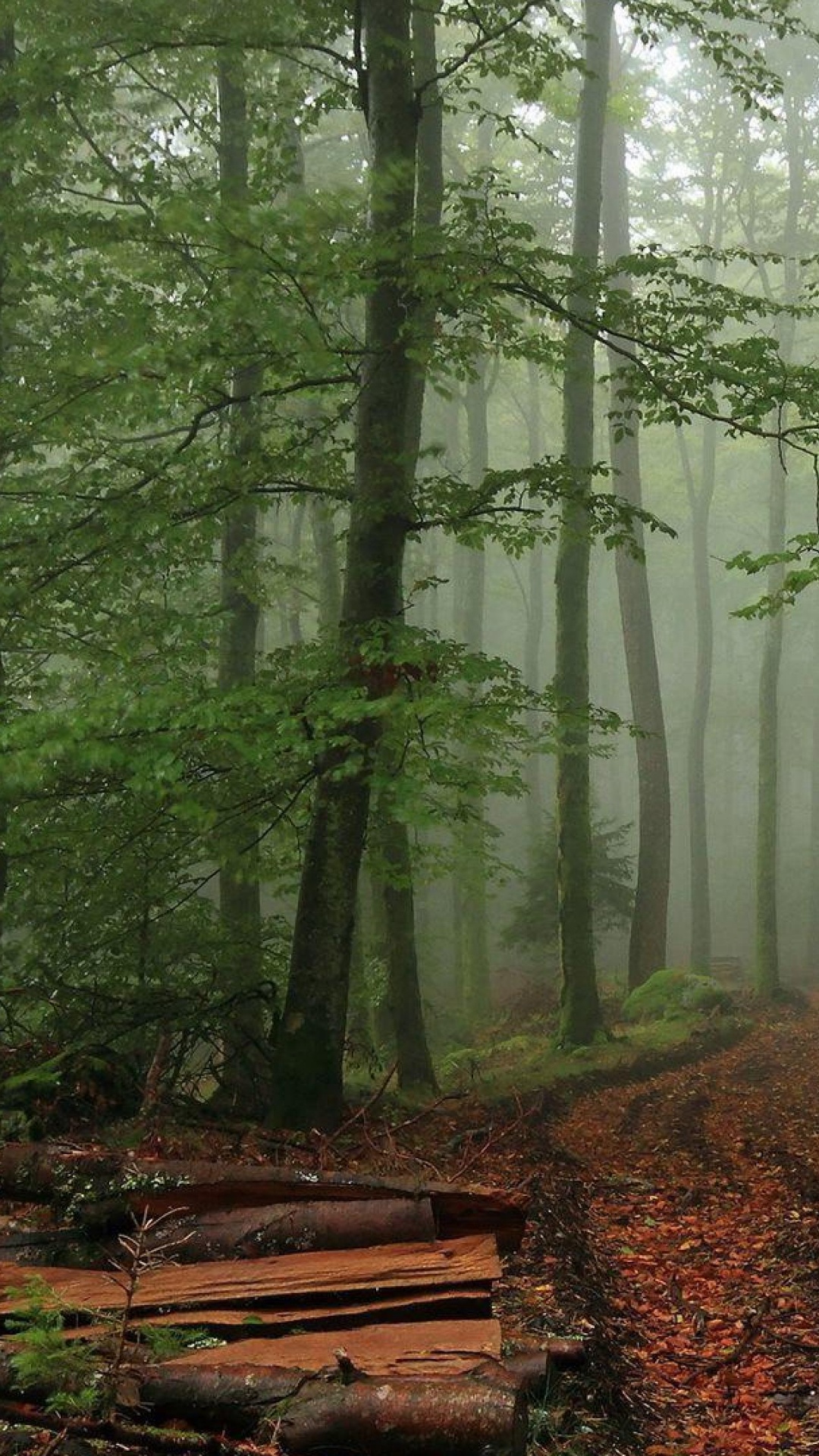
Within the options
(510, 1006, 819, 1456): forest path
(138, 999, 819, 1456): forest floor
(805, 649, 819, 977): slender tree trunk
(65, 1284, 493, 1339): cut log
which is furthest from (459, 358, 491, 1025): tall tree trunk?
(805, 649, 819, 977): slender tree trunk

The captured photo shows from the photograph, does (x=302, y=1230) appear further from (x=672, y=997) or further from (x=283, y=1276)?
(x=672, y=997)

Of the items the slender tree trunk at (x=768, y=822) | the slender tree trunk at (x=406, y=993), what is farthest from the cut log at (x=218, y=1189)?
the slender tree trunk at (x=768, y=822)

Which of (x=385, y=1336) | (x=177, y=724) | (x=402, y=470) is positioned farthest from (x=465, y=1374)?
(x=402, y=470)

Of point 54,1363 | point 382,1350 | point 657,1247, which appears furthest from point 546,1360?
point 657,1247

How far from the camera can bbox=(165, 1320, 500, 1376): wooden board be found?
11.5 feet

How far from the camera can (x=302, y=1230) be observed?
4.54 m

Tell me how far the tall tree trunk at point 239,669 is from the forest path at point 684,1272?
247 cm

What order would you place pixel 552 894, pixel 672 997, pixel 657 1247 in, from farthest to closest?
pixel 552 894, pixel 672 997, pixel 657 1247

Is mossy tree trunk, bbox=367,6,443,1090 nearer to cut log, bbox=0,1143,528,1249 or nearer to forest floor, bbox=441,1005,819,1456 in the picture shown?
forest floor, bbox=441,1005,819,1456

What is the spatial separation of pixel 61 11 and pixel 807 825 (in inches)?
1879

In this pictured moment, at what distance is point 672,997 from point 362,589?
10.5 m

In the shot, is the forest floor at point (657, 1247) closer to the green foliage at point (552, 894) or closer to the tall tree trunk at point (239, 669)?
the tall tree trunk at point (239, 669)

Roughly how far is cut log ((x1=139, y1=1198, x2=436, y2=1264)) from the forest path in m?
0.65

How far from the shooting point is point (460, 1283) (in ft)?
13.1
